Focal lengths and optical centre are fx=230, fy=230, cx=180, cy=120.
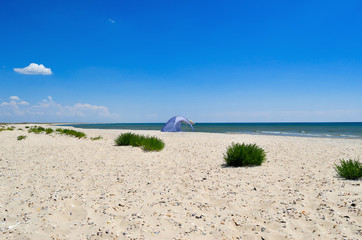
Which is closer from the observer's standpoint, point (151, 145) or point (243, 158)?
point (243, 158)

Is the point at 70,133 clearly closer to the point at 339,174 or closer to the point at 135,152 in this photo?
the point at 135,152

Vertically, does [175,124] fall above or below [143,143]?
above

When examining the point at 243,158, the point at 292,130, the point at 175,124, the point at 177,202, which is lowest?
the point at 177,202

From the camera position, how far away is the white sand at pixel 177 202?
3.15m

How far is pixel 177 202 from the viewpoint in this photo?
4.13m

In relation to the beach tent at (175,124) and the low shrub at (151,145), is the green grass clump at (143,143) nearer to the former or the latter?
the low shrub at (151,145)

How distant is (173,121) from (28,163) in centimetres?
1825

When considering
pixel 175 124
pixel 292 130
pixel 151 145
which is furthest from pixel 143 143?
pixel 292 130

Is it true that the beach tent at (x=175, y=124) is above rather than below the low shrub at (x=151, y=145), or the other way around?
above

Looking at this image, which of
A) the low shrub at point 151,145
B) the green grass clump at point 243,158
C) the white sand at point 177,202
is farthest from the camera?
the low shrub at point 151,145

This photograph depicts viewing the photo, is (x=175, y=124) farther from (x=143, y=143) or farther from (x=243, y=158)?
(x=243, y=158)

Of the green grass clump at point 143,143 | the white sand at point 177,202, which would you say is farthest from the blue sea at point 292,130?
the white sand at point 177,202

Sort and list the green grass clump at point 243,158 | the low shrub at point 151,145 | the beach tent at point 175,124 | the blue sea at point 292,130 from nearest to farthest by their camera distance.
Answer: the green grass clump at point 243,158, the low shrub at point 151,145, the beach tent at point 175,124, the blue sea at point 292,130

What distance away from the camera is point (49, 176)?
5926mm
